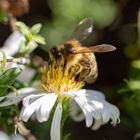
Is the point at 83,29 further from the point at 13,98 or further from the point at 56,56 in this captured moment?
the point at 13,98

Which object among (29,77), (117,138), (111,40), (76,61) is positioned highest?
(76,61)

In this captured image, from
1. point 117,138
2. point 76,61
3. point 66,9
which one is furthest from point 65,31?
point 76,61

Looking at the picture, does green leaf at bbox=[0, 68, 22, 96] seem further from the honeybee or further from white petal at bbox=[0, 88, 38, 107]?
the honeybee

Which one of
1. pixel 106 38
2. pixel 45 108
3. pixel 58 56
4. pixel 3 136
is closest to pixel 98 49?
pixel 58 56

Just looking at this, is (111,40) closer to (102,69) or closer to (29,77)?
(102,69)

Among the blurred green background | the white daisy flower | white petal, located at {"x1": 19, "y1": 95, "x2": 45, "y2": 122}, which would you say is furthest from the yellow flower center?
the blurred green background
